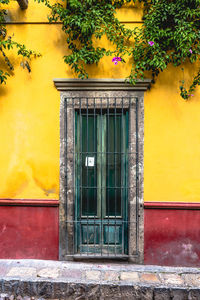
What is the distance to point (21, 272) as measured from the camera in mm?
3900

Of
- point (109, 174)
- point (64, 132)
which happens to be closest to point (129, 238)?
point (109, 174)

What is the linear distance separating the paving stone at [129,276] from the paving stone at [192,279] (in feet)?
2.34

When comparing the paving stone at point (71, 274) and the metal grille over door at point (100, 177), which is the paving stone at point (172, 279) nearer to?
the metal grille over door at point (100, 177)

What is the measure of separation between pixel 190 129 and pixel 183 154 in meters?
0.43

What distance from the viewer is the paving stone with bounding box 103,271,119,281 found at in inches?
147

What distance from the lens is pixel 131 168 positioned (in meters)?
4.34

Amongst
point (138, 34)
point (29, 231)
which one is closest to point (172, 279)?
point (29, 231)

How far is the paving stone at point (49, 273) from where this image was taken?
3809mm

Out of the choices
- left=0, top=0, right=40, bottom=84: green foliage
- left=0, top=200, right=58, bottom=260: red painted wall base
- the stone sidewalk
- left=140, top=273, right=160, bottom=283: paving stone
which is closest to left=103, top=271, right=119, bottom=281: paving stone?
the stone sidewalk

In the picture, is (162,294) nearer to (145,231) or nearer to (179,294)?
(179,294)

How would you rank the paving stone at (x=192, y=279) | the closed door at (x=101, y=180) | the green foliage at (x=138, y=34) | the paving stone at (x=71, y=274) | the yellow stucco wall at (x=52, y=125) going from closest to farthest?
the paving stone at (x=192, y=279), the paving stone at (x=71, y=274), the green foliage at (x=138, y=34), the yellow stucco wall at (x=52, y=125), the closed door at (x=101, y=180)

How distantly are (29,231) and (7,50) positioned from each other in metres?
3.06

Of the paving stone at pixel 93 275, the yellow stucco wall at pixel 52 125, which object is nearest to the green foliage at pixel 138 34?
the yellow stucco wall at pixel 52 125

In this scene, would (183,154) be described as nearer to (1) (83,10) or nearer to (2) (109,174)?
(2) (109,174)
